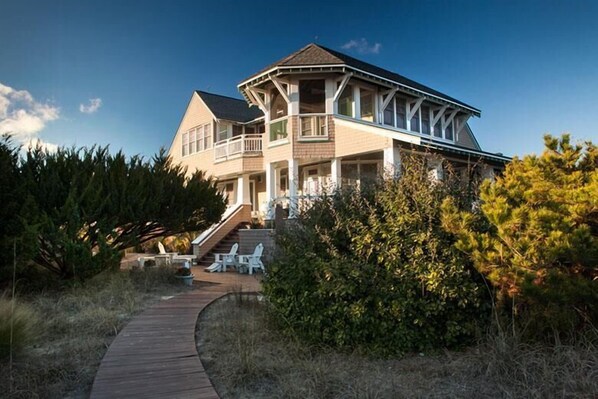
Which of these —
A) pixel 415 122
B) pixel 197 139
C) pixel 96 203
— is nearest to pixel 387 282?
pixel 96 203

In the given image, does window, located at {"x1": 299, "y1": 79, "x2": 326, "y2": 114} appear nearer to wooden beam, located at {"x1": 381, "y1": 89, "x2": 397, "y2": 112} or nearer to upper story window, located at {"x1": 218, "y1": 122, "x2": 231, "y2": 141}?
wooden beam, located at {"x1": 381, "y1": 89, "x2": 397, "y2": 112}

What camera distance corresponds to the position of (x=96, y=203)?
878 centimetres

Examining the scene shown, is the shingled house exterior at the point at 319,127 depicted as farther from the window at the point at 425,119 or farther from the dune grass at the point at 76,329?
the dune grass at the point at 76,329

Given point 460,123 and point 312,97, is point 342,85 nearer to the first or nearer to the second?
point 312,97

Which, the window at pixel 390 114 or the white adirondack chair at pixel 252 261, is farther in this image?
the window at pixel 390 114

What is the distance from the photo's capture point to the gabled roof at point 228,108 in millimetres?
22609

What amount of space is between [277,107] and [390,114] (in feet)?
18.1

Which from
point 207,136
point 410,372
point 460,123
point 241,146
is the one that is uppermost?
point 460,123

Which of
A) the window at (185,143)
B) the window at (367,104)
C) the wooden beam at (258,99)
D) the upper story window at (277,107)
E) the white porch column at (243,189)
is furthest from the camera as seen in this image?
the window at (185,143)

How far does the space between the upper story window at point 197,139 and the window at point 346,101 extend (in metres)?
9.37

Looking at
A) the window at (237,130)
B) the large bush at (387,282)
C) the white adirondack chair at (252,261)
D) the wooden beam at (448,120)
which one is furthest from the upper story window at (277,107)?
the large bush at (387,282)

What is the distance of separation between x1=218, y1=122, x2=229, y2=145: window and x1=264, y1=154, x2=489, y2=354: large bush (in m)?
18.5

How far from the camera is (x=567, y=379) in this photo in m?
3.36

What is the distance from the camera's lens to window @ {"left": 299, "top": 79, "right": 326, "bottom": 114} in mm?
17547
